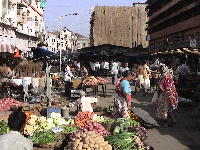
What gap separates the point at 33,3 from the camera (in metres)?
59.8

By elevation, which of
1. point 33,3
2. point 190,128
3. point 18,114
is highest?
point 33,3

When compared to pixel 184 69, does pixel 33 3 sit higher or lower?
higher

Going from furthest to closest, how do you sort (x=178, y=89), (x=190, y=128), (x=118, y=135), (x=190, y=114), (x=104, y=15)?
1. (x=104, y=15)
2. (x=178, y=89)
3. (x=190, y=114)
4. (x=190, y=128)
5. (x=118, y=135)

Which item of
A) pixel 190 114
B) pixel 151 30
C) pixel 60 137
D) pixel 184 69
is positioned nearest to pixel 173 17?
pixel 151 30

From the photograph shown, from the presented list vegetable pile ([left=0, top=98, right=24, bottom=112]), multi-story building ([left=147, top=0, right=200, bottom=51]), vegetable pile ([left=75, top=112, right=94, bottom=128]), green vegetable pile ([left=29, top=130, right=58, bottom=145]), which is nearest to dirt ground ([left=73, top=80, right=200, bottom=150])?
vegetable pile ([left=75, top=112, right=94, bottom=128])

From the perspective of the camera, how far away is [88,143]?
8.09 metres

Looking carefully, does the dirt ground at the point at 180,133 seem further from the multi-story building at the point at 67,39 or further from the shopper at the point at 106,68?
the multi-story building at the point at 67,39

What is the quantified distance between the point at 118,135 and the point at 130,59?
141 feet

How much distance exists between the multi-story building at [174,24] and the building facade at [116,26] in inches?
145

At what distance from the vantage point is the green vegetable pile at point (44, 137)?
9.90 meters

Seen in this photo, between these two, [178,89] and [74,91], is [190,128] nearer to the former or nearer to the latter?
[178,89]

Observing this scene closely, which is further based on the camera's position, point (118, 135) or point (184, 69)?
point (184, 69)

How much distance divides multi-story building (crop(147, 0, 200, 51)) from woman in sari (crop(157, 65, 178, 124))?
25247mm

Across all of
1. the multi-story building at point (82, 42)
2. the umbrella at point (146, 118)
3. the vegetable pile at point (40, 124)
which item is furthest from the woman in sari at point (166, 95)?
the multi-story building at point (82, 42)
